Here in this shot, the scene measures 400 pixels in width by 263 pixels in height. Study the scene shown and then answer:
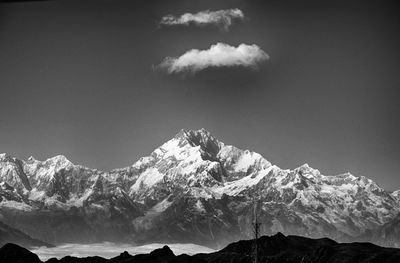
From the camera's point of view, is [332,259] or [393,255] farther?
[332,259]

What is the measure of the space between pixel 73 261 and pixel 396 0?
112 metres

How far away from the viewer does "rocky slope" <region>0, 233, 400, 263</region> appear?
135875mm

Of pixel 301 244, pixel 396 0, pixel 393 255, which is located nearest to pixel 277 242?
pixel 301 244

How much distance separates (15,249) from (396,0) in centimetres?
11912

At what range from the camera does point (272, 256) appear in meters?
151

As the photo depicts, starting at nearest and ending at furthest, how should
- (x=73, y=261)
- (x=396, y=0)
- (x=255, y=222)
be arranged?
(x=255, y=222)
(x=396, y=0)
(x=73, y=261)

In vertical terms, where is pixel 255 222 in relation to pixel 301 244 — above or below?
below

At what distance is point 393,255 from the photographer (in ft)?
437

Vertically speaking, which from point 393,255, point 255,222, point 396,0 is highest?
point 396,0

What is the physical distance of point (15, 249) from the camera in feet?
479

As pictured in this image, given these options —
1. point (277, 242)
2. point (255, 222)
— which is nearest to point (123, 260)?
point (277, 242)

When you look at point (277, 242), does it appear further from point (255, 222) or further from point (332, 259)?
point (255, 222)

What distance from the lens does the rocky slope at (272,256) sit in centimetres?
13588

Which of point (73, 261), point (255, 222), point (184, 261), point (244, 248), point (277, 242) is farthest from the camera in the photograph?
point (277, 242)
